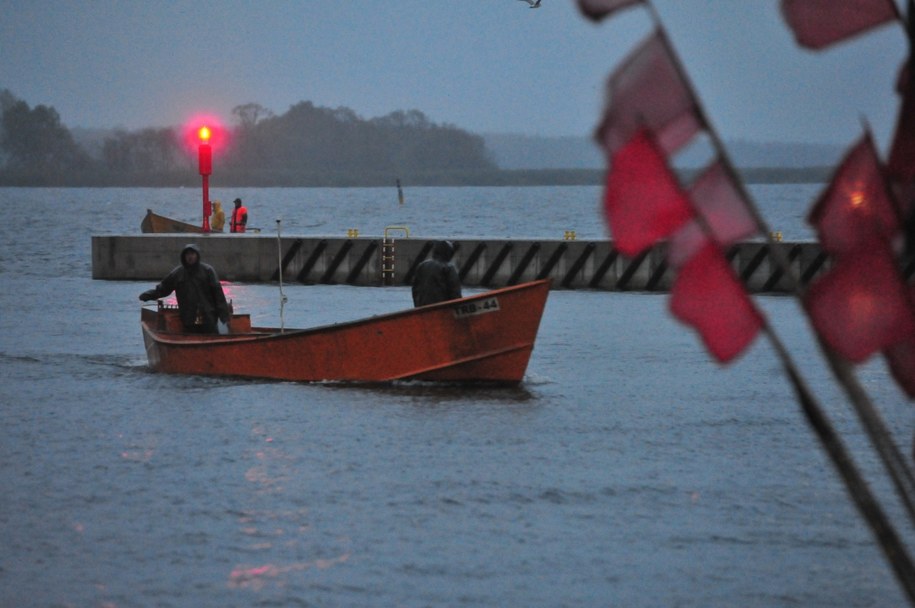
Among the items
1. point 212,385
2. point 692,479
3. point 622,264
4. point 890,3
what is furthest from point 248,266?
point 890,3

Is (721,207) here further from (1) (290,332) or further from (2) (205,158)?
(2) (205,158)

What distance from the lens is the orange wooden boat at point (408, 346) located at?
748 inches

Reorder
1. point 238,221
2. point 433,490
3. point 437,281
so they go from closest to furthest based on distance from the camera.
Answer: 1. point 433,490
2. point 437,281
3. point 238,221

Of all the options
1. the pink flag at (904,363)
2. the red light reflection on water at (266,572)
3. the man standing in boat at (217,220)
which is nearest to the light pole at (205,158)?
the man standing in boat at (217,220)

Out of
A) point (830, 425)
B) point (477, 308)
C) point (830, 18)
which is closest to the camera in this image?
point (830, 18)

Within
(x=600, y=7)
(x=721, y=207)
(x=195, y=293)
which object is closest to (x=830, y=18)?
(x=721, y=207)

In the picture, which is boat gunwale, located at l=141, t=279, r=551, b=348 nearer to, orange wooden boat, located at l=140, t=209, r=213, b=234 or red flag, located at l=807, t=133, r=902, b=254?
red flag, located at l=807, t=133, r=902, b=254

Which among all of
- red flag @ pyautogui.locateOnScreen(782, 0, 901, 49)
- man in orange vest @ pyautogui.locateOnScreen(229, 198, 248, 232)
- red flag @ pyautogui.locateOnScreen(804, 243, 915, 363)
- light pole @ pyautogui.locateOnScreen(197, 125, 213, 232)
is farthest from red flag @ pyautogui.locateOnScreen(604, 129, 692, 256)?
man in orange vest @ pyautogui.locateOnScreen(229, 198, 248, 232)

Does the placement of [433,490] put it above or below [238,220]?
below

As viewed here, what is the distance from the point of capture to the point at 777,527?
12023 mm

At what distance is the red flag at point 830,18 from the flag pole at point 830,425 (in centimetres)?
12

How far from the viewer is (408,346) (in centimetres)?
1947

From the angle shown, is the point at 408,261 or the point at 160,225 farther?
the point at 160,225

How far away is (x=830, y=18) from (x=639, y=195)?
865 millimetres
